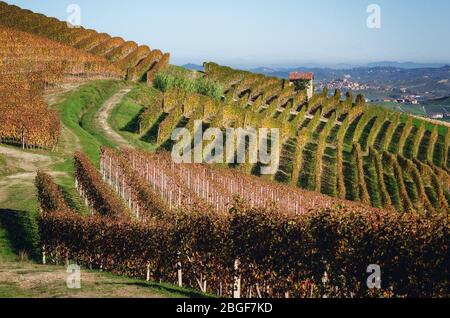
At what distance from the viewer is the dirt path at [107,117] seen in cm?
8910

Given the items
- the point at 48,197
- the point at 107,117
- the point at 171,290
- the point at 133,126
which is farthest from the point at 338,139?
the point at 171,290

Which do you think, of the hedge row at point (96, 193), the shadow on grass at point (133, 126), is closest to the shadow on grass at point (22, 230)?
the hedge row at point (96, 193)

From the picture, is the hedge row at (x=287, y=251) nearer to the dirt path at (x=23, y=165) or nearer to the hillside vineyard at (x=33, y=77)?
the dirt path at (x=23, y=165)

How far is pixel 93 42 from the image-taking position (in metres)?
159

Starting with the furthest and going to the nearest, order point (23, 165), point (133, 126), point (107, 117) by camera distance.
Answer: point (107, 117), point (133, 126), point (23, 165)

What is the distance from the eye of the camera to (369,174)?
100312 millimetres

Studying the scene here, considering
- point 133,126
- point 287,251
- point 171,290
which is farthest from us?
point 133,126

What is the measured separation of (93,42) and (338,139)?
80.7 metres

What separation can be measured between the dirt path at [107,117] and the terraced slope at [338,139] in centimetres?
485

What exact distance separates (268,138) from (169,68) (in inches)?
2466

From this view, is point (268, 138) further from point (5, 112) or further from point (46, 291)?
point (46, 291)

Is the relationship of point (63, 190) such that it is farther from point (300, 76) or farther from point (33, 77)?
point (300, 76)

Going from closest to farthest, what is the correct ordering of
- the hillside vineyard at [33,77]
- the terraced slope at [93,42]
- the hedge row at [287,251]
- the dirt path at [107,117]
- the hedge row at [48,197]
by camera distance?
the hedge row at [287,251], the hedge row at [48,197], the hillside vineyard at [33,77], the dirt path at [107,117], the terraced slope at [93,42]
